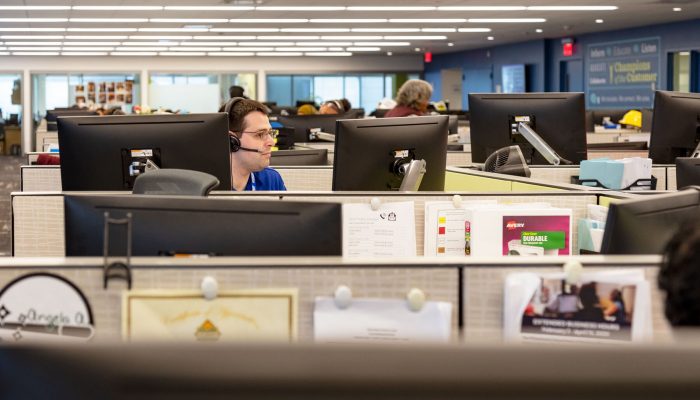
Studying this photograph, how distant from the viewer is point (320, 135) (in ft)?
23.2

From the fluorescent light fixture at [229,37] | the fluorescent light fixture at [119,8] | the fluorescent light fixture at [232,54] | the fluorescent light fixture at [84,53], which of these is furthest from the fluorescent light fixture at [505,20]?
the fluorescent light fixture at [84,53]

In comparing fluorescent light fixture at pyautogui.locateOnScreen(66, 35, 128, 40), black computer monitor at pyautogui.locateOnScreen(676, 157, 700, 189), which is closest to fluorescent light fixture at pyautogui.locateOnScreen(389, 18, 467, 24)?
fluorescent light fixture at pyautogui.locateOnScreen(66, 35, 128, 40)

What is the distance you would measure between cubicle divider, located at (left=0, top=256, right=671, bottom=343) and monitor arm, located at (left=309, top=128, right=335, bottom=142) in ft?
19.2

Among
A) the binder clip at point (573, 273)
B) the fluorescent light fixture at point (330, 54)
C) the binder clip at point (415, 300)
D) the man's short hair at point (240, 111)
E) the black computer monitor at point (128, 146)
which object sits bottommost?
the binder clip at point (415, 300)

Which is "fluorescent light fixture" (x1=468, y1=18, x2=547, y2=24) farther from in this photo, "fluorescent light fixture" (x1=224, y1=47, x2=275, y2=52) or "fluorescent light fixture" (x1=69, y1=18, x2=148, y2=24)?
"fluorescent light fixture" (x1=224, y1=47, x2=275, y2=52)

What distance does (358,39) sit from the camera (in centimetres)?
2095

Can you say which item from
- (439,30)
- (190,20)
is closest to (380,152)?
(190,20)

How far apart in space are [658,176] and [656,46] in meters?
14.6

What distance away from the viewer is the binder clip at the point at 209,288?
1144mm

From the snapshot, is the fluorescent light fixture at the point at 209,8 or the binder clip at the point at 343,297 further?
the fluorescent light fixture at the point at 209,8

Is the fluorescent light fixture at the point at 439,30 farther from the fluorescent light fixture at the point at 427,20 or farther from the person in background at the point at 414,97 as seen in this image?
the person in background at the point at 414,97

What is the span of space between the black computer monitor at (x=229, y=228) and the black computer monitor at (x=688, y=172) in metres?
1.50

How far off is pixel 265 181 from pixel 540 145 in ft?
3.95

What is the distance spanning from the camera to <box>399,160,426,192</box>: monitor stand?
284 cm
